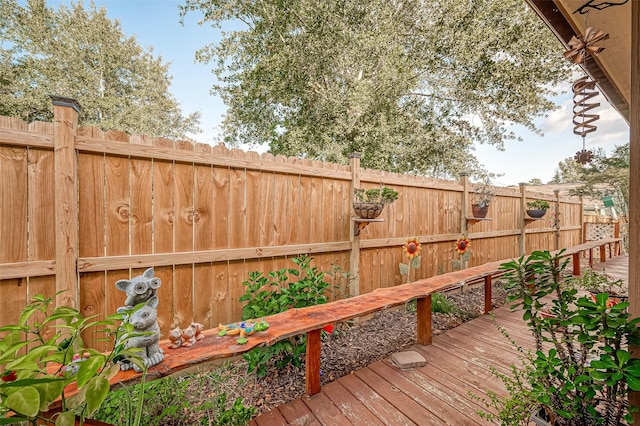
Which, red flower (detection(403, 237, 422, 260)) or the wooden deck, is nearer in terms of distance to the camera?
the wooden deck

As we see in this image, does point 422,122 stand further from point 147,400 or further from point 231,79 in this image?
point 147,400

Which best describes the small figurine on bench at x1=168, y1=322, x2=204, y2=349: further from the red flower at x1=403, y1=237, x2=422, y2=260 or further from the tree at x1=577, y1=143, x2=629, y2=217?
the tree at x1=577, y1=143, x2=629, y2=217

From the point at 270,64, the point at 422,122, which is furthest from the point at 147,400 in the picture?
the point at 422,122

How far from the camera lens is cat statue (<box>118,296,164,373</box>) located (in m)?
1.19

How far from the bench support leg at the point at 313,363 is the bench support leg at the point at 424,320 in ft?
3.72

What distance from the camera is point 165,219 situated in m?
1.96

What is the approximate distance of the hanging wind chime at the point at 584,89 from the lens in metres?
1.42

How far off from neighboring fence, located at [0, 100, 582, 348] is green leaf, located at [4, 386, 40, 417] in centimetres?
152

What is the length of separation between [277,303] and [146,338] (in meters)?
1.02

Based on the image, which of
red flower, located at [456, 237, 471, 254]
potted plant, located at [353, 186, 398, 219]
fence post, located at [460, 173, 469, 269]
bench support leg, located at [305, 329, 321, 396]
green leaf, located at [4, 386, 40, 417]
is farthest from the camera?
fence post, located at [460, 173, 469, 269]

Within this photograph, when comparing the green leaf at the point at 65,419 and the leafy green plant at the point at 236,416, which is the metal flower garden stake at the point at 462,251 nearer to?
the leafy green plant at the point at 236,416

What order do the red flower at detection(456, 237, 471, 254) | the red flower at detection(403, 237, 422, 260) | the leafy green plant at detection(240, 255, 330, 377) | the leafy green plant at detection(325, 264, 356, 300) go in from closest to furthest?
the leafy green plant at detection(240, 255, 330, 377), the leafy green plant at detection(325, 264, 356, 300), the red flower at detection(403, 237, 422, 260), the red flower at detection(456, 237, 471, 254)

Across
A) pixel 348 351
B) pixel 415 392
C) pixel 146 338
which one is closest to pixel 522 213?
pixel 348 351

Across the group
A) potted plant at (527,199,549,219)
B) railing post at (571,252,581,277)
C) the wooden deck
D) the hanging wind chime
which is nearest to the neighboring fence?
the wooden deck
